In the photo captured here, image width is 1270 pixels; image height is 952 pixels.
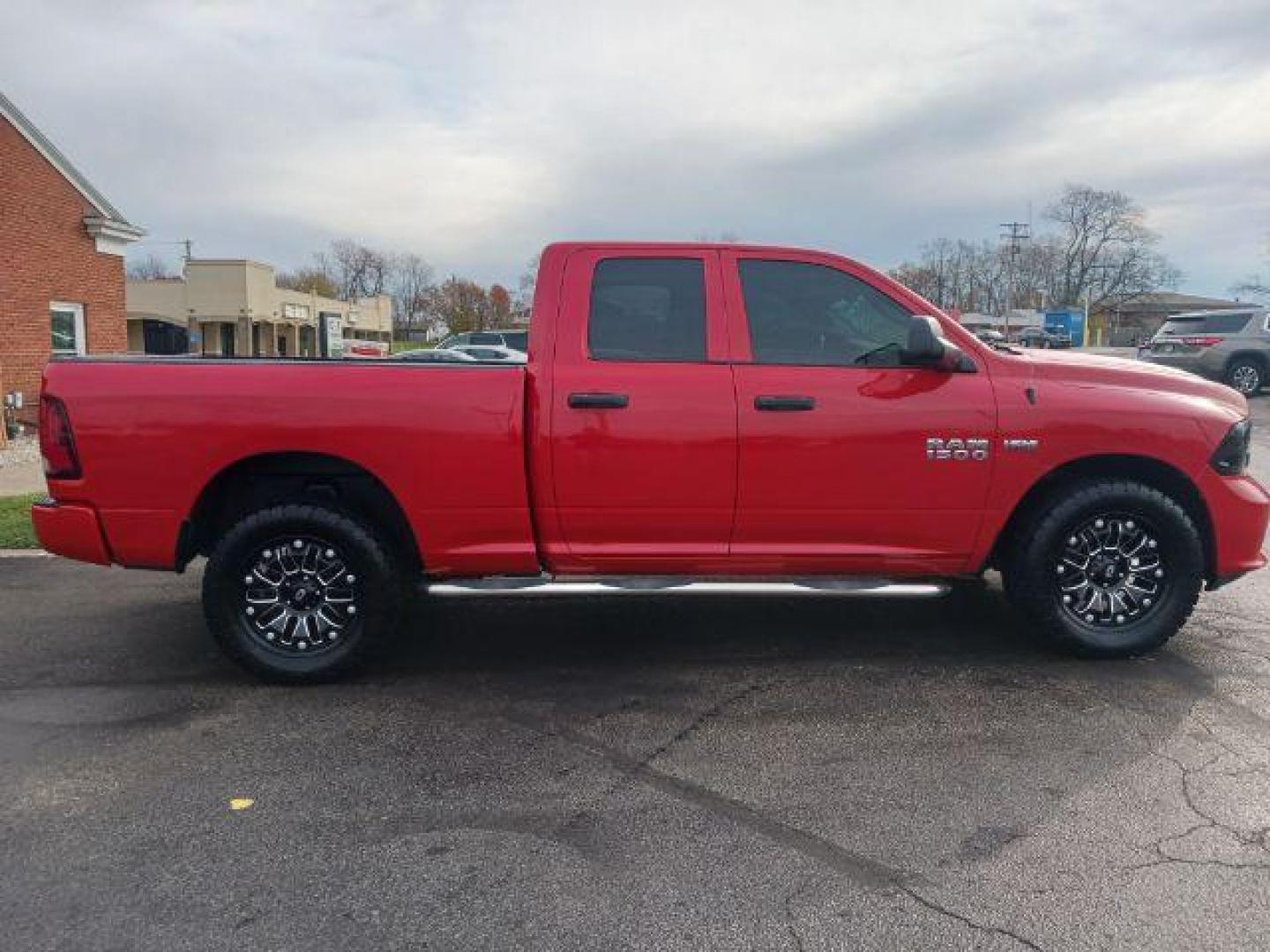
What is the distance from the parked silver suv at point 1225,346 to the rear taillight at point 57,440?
2090 centimetres

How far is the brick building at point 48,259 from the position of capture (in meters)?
16.3

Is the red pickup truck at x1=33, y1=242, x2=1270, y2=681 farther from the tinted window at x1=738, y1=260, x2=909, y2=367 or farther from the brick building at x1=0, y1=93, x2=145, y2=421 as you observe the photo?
the brick building at x1=0, y1=93, x2=145, y2=421

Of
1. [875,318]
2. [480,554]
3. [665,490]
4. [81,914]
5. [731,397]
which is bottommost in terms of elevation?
[81,914]

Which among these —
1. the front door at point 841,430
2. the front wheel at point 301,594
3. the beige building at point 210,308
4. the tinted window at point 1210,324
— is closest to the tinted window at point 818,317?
the front door at point 841,430

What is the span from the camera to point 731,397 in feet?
14.7

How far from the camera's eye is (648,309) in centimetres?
468

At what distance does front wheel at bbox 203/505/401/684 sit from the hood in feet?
11.2

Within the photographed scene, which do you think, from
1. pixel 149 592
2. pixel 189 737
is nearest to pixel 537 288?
pixel 189 737

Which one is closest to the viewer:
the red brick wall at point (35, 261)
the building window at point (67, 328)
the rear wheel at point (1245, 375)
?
the red brick wall at point (35, 261)

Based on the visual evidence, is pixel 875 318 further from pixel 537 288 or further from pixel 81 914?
pixel 81 914

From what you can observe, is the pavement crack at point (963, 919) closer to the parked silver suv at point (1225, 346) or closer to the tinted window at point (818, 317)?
the tinted window at point (818, 317)

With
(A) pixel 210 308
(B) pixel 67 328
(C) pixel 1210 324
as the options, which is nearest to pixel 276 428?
(B) pixel 67 328

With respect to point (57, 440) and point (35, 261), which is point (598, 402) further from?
point (35, 261)

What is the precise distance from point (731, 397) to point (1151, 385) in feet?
7.05
